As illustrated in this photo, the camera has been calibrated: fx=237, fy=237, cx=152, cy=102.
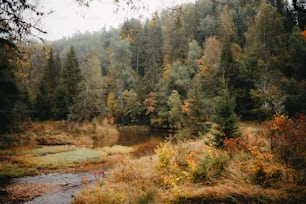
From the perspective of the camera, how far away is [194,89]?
2705 cm

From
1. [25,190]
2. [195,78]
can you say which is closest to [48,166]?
[25,190]

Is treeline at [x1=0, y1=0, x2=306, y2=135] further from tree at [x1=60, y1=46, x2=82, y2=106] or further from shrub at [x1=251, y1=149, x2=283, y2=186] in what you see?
Answer: shrub at [x1=251, y1=149, x2=283, y2=186]

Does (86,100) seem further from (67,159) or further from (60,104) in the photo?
(67,159)

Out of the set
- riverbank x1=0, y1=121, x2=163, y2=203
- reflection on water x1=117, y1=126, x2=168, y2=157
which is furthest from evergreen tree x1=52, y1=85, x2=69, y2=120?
reflection on water x1=117, y1=126, x2=168, y2=157

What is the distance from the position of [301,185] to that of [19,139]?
25948mm

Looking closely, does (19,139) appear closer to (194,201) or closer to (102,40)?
(194,201)

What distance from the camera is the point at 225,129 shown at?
12.6 meters

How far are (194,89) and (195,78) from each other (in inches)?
496

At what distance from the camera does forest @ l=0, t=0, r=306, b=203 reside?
22.6ft

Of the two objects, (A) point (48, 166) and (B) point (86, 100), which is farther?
(B) point (86, 100)

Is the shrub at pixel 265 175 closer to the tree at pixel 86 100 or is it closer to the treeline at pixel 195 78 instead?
the treeline at pixel 195 78

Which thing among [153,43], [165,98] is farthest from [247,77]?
[153,43]

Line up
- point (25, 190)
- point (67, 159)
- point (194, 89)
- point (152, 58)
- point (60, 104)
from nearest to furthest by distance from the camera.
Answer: point (25, 190), point (67, 159), point (194, 89), point (60, 104), point (152, 58)

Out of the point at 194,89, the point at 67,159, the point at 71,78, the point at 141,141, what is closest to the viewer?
the point at 67,159
